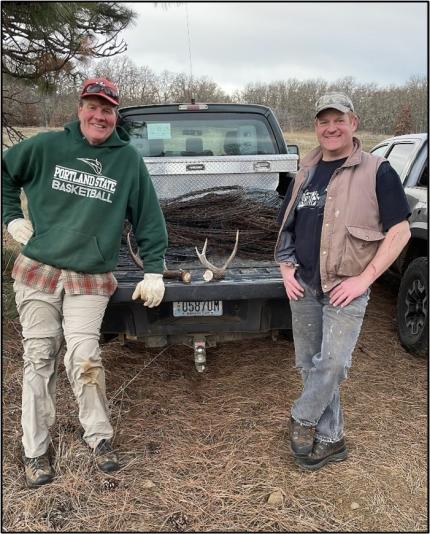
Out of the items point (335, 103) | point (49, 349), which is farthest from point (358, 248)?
point (49, 349)

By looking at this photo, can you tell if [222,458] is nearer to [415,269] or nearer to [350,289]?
[350,289]

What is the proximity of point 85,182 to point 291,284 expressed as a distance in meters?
1.25

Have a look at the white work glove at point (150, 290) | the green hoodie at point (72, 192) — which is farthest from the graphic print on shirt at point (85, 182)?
the white work glove at point (150, 290)

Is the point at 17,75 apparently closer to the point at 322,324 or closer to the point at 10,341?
the point at 10,341

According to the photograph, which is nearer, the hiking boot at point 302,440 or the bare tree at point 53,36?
the hiking boot at point 302,440

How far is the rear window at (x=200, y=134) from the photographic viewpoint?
5293 mm

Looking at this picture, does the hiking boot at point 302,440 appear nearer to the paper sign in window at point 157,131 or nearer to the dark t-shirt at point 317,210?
the dark t-shirt at point 317,210

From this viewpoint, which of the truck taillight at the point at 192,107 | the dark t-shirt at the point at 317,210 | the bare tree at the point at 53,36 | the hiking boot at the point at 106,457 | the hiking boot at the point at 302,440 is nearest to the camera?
the dark t-shirt at the point at 317,210

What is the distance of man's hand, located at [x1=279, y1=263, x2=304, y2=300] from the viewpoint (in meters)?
3.01

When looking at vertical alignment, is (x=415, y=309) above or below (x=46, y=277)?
below

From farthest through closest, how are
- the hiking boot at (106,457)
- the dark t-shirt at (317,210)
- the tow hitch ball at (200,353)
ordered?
the tow hitch ball at (200,353)
the hiking boot at (106,457)
the dark t-shirt at (317,210)

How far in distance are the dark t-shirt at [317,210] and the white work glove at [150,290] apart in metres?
0.80

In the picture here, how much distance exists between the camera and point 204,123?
5.38m

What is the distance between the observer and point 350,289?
2.76 metres
